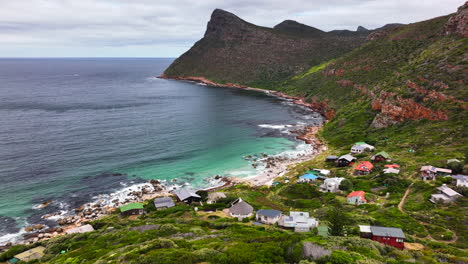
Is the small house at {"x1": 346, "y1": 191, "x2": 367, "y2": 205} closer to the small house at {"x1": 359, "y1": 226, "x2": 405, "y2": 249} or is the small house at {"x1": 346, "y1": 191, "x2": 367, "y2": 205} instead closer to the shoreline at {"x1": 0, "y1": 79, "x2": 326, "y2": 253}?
the small house at {"x1": 359, "y1": 226, "x2": 405, "y2": 249}

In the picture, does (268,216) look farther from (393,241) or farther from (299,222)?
(393,241)

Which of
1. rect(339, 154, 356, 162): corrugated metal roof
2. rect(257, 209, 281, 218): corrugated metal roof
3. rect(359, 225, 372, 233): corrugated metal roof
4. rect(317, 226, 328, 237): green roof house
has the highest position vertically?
rect(359, 225, 372, 233): corrugated metal roof

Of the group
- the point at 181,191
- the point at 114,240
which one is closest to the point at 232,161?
the point at 181,191

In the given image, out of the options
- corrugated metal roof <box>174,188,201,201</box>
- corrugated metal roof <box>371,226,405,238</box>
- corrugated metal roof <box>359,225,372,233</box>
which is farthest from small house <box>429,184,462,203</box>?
corrugated metal roof <box>174,188,201,201</box>

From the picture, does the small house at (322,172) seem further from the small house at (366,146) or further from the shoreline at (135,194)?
the small house at (366,146)

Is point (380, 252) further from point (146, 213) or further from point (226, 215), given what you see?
point (146, 213)

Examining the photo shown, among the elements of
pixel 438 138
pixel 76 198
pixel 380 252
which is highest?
pixel 438 138
